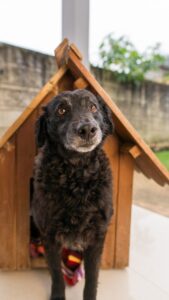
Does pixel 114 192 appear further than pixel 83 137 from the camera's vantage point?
Yes

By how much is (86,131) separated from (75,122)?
51 mm

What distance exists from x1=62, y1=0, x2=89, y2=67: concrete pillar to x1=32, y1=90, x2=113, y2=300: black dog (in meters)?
0.51

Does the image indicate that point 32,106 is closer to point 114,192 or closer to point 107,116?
point 107,116

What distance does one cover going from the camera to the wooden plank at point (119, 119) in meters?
0.78

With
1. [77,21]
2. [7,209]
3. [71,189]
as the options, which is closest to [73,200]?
[71,189]

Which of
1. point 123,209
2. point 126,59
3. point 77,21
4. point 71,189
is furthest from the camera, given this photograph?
point 126,59

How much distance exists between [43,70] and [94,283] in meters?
1.04

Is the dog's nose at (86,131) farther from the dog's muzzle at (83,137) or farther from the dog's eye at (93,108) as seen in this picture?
the dog's eye at (93,108)

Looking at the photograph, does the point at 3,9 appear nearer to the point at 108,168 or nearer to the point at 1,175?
the point at 1,175

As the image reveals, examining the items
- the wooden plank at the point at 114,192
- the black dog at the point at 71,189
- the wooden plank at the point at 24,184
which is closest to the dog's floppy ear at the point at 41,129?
the black dog at the point at 71,189

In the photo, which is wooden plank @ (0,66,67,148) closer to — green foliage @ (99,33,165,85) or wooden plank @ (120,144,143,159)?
wooden plank @ (120,144,143,159)

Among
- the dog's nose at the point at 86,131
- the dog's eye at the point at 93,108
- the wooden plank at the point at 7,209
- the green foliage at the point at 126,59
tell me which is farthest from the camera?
the green foliage at the point at 126,59

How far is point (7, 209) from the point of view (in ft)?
2.89

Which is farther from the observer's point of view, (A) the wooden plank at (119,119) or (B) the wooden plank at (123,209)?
(B) the wooden plank at (123,209)
